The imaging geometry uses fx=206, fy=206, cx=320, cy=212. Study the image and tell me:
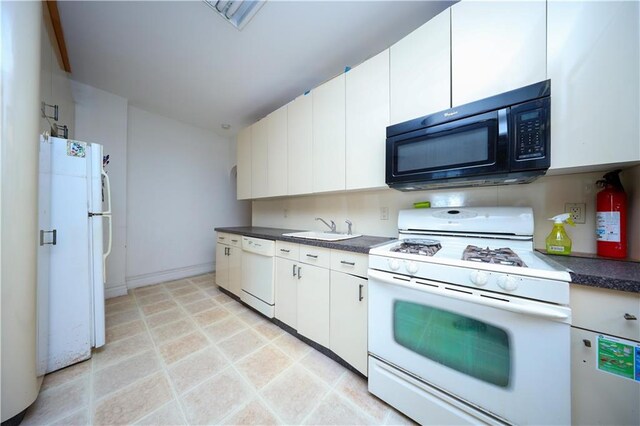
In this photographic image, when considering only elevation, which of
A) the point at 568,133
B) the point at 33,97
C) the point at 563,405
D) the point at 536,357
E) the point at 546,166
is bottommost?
the point at 563,405

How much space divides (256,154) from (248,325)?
1999 millimetres

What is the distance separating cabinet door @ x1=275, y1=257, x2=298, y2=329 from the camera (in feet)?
5.91

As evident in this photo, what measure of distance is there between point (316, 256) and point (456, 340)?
38.2 inches

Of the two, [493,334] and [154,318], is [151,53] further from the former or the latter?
[493,334]

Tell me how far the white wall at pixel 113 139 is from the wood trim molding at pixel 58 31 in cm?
42

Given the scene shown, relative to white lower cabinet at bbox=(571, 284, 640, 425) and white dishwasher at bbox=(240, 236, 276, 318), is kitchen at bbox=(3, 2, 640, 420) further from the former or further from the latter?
white dishwasher at bbox=(240, 236, 276, 318)

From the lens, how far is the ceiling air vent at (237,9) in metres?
1.45

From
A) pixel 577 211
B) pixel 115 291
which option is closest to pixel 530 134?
pixel 577 211

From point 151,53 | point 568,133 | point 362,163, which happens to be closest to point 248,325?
point 362,163

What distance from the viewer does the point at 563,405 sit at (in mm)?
765

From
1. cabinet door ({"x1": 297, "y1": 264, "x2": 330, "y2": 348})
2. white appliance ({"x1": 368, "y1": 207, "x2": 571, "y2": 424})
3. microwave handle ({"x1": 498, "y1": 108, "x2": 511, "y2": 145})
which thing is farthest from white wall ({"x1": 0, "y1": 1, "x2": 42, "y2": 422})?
microwave handle ({"x1": 498, "y1": 108, "x2": 511, "y2": 145})

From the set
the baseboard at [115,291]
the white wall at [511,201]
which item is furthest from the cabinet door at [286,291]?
the baseboard at [115,291]

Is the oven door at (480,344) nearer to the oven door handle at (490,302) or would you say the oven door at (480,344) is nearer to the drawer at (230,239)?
the oven door handle at (490,302)

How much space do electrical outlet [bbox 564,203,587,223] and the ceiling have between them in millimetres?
1553
